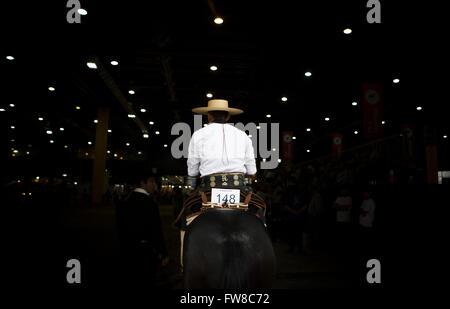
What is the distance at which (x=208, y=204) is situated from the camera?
8.16ft

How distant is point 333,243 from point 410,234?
274 cm

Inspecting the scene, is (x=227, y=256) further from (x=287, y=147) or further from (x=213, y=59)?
(x=287, y=147)

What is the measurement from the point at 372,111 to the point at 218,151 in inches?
288

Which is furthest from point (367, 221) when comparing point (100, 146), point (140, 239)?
point (100, 146)

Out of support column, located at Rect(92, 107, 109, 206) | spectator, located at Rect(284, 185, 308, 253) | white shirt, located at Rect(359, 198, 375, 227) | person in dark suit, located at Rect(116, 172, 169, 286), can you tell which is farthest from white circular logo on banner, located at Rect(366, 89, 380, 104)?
support column, located at Rect(92, 107, 109, 206)

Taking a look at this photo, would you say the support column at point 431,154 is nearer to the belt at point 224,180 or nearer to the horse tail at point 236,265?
the belt at point 224,180

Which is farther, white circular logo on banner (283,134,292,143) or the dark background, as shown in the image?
white circular logo on banner (283,134,292,143)

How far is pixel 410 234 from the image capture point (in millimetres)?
6324

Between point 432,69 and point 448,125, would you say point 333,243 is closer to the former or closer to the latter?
point 432,69

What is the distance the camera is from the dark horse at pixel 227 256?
2.14 meters

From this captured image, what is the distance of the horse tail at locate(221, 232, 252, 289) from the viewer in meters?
2.12

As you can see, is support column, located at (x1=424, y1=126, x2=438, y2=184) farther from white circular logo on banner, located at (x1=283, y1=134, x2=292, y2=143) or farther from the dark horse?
→ the dark horse

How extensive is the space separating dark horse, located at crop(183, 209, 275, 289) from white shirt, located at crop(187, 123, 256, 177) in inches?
20.4
